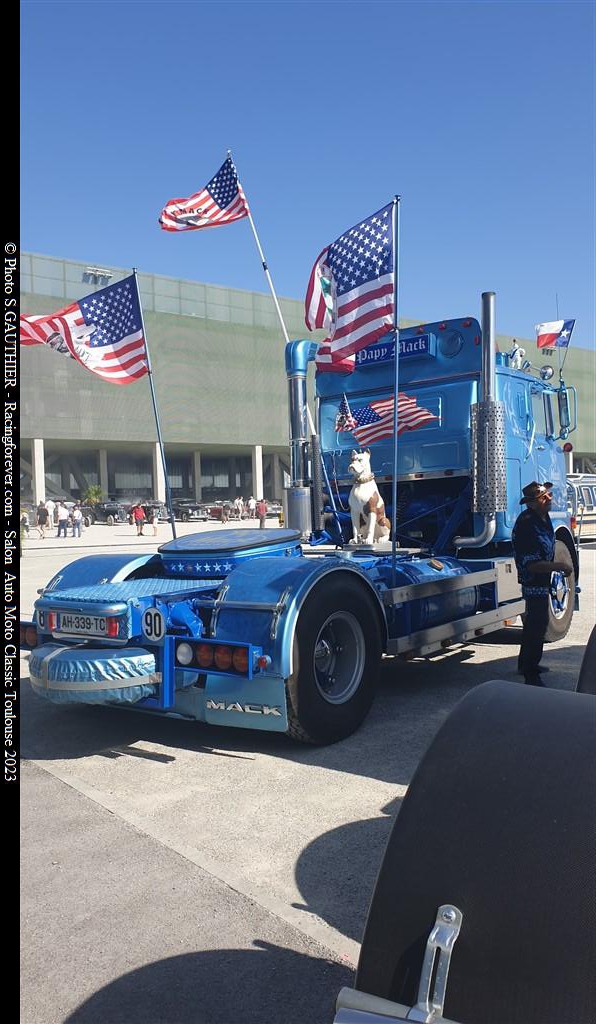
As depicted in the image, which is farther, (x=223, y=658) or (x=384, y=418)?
(x=384, y=418)

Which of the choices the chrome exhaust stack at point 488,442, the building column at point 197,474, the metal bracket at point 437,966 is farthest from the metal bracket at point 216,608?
the building column at point 197,474

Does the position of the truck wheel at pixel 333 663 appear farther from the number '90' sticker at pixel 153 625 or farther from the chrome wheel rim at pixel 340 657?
the number '90' sticker at pixel 153 625

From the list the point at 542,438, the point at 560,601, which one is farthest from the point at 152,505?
the point at 560,601

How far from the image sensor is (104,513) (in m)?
54.8

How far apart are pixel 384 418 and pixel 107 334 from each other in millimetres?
3055

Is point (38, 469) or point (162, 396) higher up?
point (162, 396)

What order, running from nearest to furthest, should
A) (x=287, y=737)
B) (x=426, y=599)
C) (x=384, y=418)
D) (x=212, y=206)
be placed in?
1. (x=287, y=737)
2. (x=426, y=599)
3. (x=384, y=418)
4. (x=212, y=206)

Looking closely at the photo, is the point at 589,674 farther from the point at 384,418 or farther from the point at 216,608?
the point at 384,418

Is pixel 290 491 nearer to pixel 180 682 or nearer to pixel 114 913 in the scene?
pixel 180 682

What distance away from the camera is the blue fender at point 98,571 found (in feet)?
19.2

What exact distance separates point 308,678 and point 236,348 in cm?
6047

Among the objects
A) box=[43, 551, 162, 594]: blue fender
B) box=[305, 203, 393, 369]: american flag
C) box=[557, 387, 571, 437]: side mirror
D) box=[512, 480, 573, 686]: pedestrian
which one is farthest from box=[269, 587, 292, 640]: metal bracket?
box=[557, 387, 571, 437]: side mirror

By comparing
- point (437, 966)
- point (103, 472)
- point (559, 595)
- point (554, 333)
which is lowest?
point (559, 595)

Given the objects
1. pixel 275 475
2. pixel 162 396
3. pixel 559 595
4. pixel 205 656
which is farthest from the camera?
pixel 275 475
